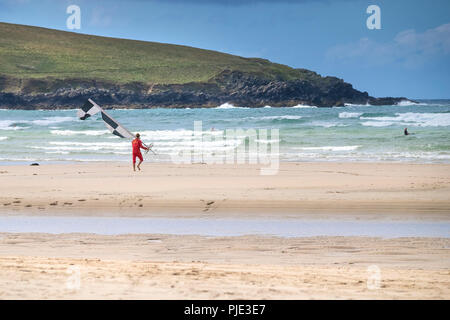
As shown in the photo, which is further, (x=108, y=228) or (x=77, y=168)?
(x=77, y=168)

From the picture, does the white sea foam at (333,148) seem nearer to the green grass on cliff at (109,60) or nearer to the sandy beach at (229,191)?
the sandy beach at (229,191)

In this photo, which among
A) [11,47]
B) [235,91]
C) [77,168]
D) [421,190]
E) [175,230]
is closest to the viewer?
[175,230]

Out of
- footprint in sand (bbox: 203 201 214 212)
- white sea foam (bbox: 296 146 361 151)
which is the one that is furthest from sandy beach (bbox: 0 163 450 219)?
white sea foam (bbox: 296 146 361 151)

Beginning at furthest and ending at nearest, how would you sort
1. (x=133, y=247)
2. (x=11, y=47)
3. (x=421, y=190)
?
(x=11, y=47), (x=421, y=190), (x=133, y=247)

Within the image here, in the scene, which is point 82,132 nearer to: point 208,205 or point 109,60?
point 208,205

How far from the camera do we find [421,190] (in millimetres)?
13133

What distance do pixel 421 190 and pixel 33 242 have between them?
7880mm

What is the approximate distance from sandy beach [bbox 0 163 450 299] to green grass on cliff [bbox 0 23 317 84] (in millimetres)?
121297

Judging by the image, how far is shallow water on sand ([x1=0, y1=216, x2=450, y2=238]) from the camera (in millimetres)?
9180

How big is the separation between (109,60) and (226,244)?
487ft

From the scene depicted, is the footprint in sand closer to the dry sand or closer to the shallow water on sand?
the shallow water on sand

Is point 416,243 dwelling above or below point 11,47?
below

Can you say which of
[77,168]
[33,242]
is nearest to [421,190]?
[33,242]
